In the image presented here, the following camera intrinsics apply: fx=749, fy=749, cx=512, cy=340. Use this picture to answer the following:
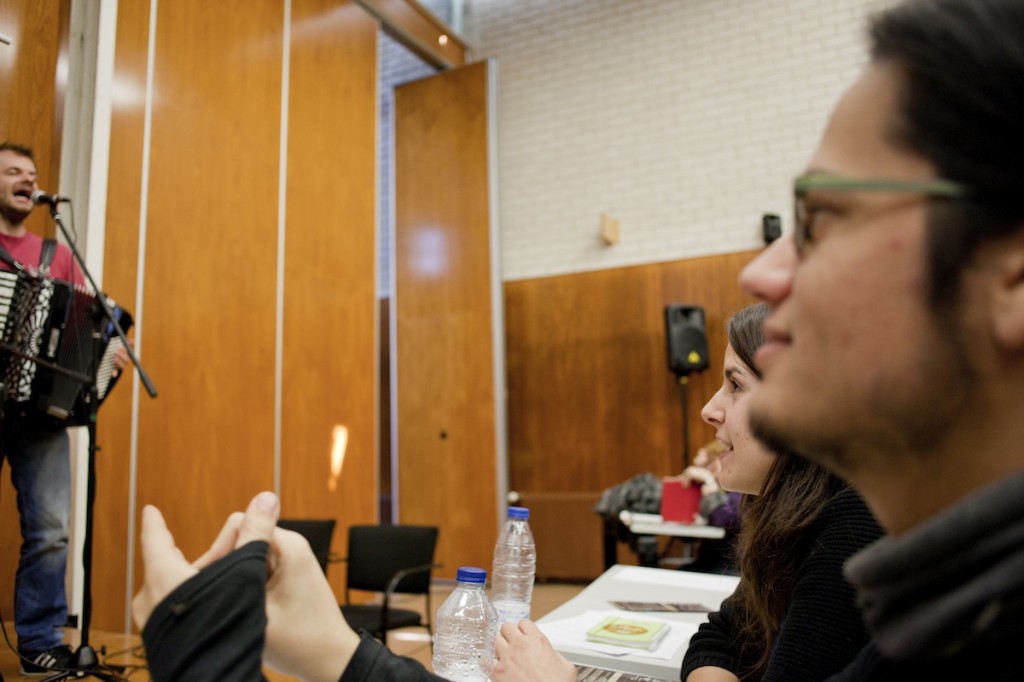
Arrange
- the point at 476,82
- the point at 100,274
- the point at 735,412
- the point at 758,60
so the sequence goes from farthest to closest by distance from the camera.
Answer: the point at 476,82
the point at 758,60
the point at 100,274
the point at 735,412

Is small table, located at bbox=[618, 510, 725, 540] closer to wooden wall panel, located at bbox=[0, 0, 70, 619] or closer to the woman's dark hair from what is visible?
the woman's dark hair

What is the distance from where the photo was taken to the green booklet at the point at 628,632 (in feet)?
5.12

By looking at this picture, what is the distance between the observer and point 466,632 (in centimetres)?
139

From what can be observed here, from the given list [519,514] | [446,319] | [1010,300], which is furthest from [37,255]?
[446,319]

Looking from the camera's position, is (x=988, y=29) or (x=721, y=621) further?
(x=721, y=621)

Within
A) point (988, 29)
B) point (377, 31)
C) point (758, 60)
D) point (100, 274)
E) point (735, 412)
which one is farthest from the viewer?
point (758, 60)

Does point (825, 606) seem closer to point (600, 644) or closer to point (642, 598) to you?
point (600, 644)

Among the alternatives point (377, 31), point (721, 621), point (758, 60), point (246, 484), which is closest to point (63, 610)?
point (246, 484)

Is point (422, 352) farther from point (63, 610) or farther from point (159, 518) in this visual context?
point (159, 518)

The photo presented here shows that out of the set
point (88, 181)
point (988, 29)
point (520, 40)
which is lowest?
point (988, 29)

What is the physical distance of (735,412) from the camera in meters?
1.49

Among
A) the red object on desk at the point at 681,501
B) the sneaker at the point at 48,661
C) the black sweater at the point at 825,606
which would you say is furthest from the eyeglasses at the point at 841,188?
the red object on desk at the point at 681,501

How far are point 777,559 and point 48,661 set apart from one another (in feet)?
8.64

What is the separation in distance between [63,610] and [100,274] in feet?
5.44
